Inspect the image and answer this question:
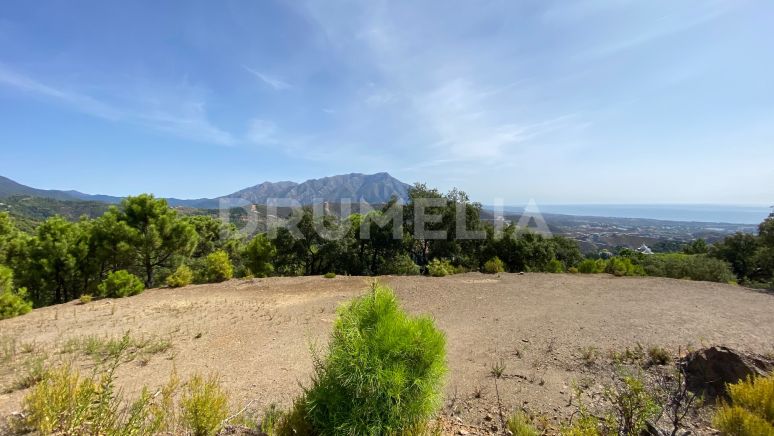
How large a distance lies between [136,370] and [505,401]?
529 centimetres

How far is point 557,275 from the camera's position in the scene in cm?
1293

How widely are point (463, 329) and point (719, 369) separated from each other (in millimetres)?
3834

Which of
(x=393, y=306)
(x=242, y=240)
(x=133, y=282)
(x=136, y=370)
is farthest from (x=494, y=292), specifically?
(x=242, y=240)

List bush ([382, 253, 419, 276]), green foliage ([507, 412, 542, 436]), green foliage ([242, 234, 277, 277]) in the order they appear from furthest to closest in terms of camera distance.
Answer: green foliage ([242, 234, 277, 277]) → bush ([382, 253, 419, 276]) → green foliage ([507, 412, 542, 436])

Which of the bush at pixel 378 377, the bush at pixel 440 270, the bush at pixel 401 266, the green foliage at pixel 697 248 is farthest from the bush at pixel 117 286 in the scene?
the green foliage at pixel 697 248

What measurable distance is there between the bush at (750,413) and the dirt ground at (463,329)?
134 cm

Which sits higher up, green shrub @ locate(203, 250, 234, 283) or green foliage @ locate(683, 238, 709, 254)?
green shrub @ locate(203, 250, 234, 283)

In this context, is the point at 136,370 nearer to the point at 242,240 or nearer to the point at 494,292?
the point at 494,292

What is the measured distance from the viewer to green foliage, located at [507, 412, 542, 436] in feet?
9.87

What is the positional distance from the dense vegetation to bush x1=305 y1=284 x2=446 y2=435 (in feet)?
35.6

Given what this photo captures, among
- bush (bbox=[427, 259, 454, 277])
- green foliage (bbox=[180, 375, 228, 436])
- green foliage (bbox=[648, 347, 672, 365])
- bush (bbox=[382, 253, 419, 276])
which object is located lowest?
bush (bbox=[382, 253, 419, 276])

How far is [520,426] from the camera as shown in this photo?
3.10 metres

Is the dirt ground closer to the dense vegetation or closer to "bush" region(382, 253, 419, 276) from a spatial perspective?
the dense vegetation

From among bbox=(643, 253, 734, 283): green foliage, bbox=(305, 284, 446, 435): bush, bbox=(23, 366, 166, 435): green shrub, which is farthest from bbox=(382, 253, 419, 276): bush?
bbox=(23, 366, 166, 435): green shrub
